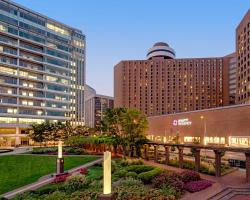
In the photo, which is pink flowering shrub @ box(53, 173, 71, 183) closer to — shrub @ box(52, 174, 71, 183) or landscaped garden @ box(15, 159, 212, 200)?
shrub @ box(52, 174, 71, 183)

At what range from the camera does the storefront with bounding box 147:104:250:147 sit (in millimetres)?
66625

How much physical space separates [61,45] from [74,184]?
96.6 meters

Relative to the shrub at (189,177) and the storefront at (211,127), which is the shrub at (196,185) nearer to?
the shrub at (189,177)

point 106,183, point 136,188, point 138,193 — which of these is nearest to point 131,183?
point 136,188

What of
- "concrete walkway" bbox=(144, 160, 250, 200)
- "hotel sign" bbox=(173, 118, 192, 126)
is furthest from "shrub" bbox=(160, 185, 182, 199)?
"hotel sign" bbox=(173, 118, 192, 126)

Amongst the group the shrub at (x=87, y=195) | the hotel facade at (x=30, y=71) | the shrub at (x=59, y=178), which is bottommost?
the shrub at (x=59, y=178)

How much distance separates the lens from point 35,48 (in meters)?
106

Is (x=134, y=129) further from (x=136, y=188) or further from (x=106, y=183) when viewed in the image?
(x=106, y=183)

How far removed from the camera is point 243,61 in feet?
380

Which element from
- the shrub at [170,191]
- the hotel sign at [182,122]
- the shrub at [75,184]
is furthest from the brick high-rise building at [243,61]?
the shrub at [75,184]

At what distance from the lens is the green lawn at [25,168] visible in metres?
32.8

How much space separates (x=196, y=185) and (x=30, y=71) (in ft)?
294

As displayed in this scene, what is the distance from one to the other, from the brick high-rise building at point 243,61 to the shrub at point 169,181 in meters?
87.9

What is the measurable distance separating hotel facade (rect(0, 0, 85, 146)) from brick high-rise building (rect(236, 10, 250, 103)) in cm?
6594
